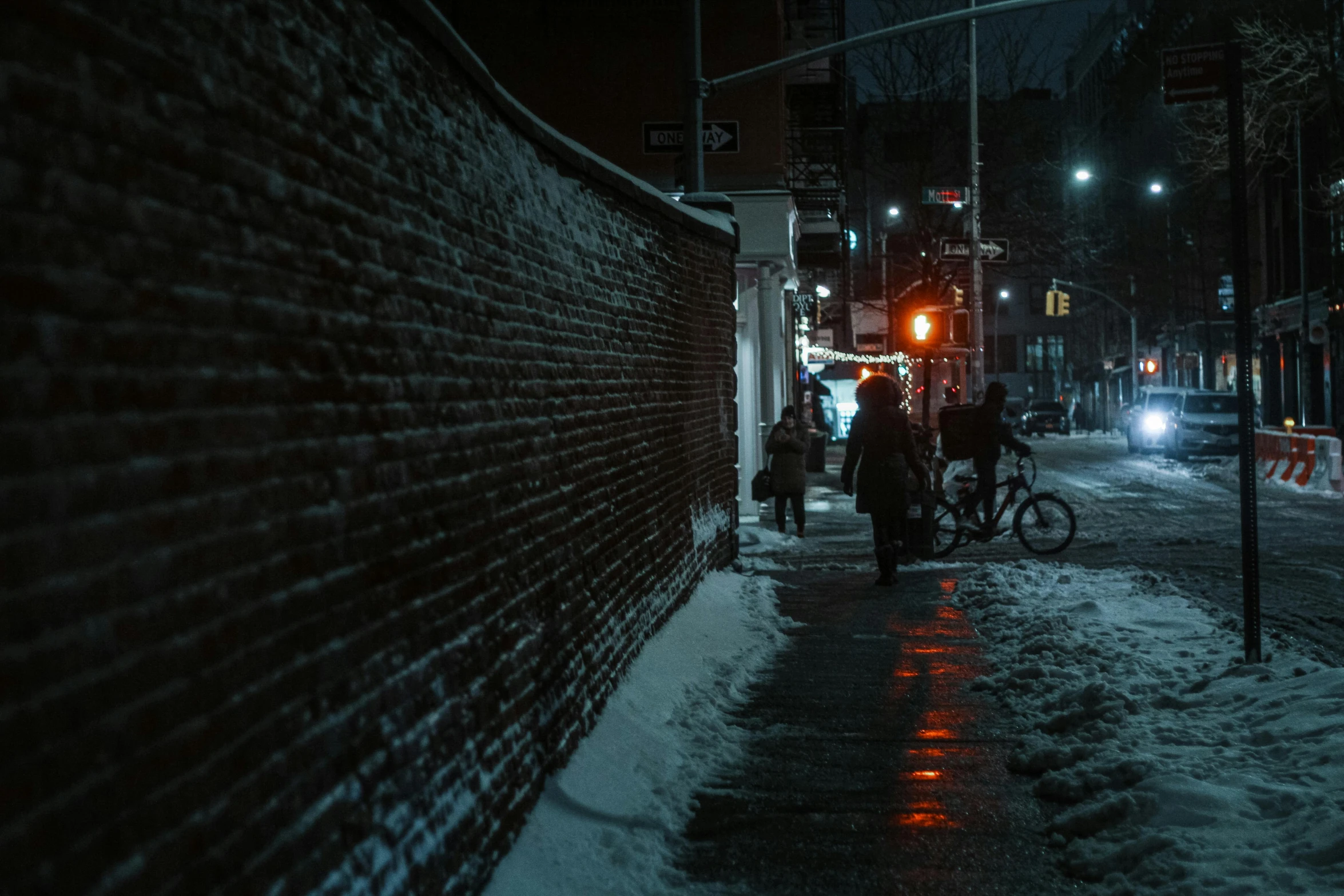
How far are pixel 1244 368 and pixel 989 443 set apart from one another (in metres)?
8.02

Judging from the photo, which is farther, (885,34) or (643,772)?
(885,34)

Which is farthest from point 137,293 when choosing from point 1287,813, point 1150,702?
point 1150,702

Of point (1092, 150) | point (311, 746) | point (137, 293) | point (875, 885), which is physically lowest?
point (875, 885)

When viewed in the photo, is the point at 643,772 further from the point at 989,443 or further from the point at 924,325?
the point at 924,325

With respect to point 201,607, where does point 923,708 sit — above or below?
below

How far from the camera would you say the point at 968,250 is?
25.6m

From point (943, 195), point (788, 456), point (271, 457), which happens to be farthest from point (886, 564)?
point (943, 195)

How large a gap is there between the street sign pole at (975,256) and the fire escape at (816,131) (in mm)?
2739

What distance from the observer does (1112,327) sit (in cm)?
8494

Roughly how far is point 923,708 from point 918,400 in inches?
1528

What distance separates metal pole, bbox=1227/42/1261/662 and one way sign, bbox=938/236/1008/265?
16.8 metres

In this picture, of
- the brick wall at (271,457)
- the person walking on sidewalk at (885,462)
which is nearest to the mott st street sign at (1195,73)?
the brick wall at (271,457)

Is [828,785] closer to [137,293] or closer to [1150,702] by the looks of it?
[1150,702]

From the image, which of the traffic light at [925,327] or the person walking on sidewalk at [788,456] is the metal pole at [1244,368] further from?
the traffic light at [925,327]
